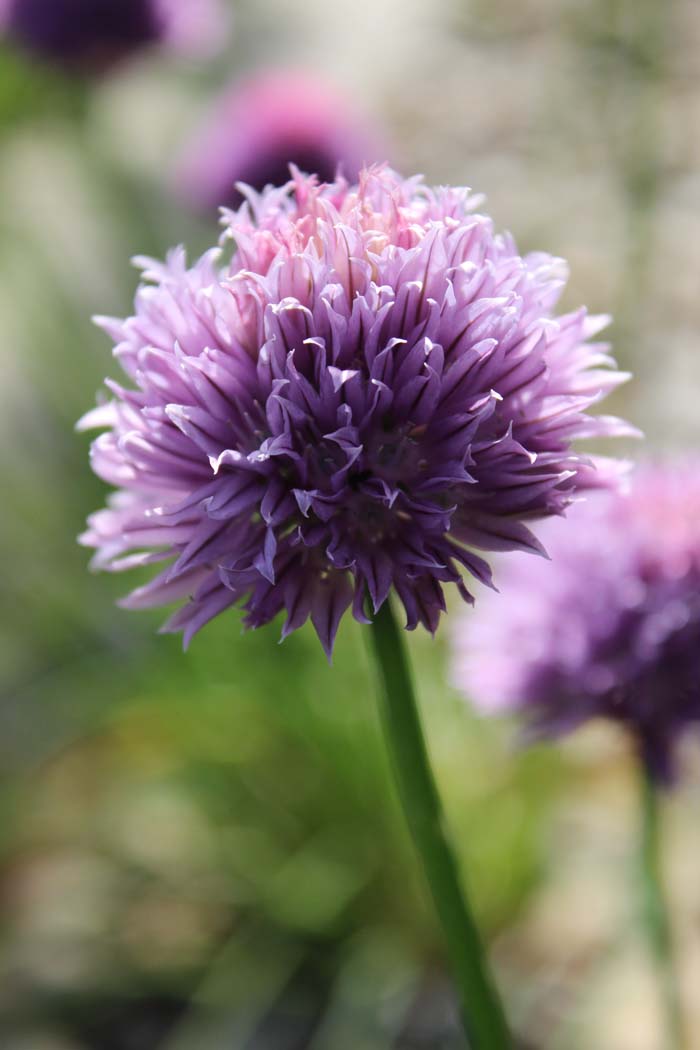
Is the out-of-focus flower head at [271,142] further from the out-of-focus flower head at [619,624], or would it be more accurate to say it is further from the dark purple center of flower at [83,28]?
the out-of-focus flower head at [619,624]

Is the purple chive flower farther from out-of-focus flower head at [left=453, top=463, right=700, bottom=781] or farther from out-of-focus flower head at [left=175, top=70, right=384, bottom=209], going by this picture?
out-of-focus flower head at [left=175, top=70, right=384, bottom=209]

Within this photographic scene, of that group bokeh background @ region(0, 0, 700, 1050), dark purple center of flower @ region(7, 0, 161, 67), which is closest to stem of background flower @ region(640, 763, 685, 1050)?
bokeh background @ region(0, 0, 700, 1050)

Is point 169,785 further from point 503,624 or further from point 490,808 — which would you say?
point 503,624

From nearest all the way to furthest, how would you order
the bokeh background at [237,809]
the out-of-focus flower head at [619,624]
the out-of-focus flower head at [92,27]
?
the out-of-focus flower head at [619,624] → the bokeh background at [237,809] → the out-of-focus flower head at [92,27]

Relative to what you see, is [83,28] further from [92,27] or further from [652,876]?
[652,876]

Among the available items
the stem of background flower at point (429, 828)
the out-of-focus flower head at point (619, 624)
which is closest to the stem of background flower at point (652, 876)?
the out-of-focus flower head at point (619, 624)

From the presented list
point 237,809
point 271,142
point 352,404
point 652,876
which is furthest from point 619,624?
point 271,142

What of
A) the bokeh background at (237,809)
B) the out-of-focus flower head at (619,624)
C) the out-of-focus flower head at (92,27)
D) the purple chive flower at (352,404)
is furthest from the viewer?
the out-of-focus flower head at (92,27)
